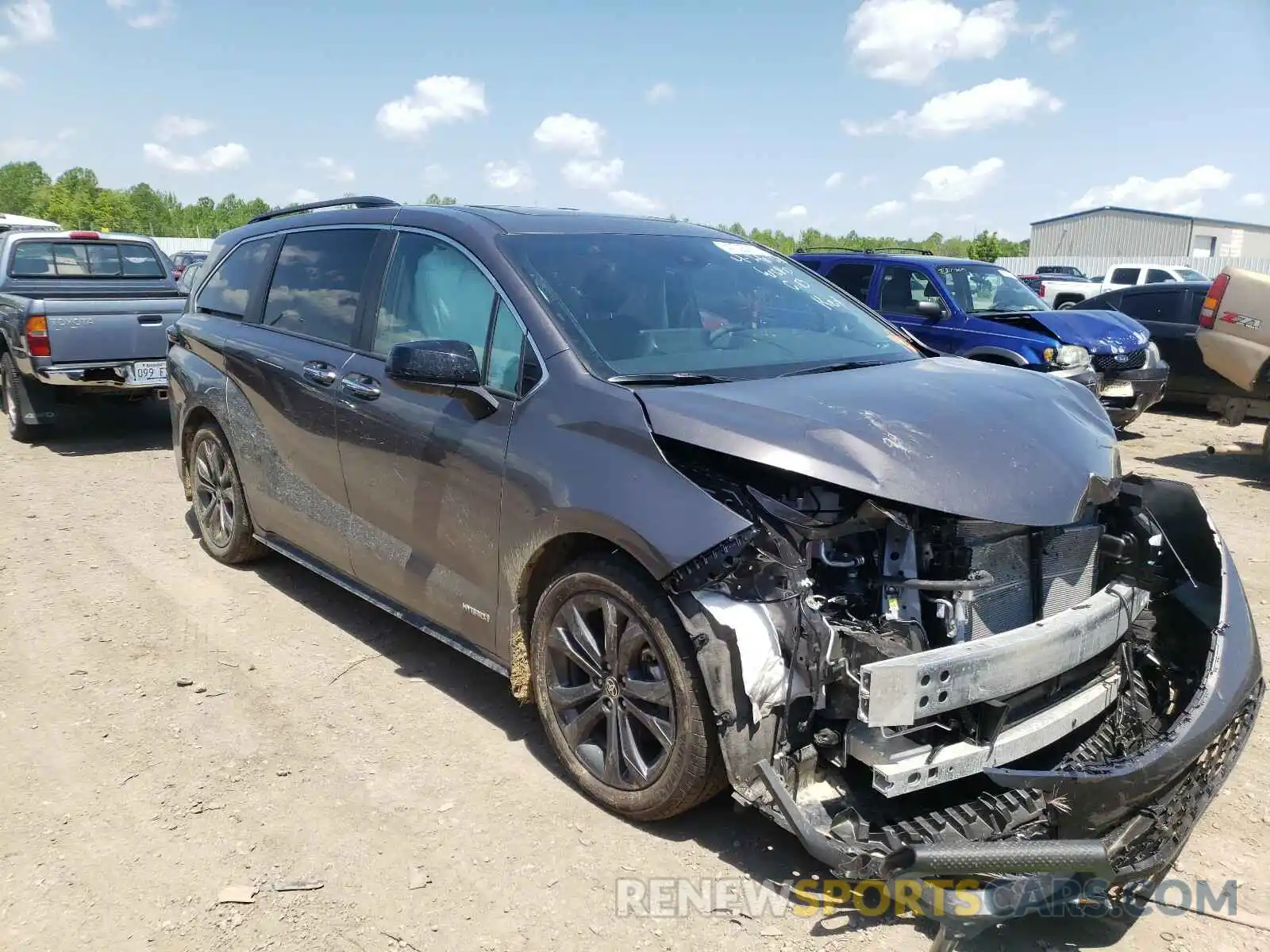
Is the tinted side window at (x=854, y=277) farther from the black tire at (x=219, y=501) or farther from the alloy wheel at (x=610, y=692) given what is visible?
the alloy wheel at (x=610, y=692)

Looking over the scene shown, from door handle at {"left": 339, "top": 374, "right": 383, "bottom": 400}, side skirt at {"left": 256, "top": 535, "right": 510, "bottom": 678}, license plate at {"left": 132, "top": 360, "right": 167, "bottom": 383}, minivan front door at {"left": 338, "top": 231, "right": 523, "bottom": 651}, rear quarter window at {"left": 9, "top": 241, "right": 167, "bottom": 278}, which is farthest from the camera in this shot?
rear quarter window at {"left": 9, "top": 241, "right": 167, "bottom": 278}

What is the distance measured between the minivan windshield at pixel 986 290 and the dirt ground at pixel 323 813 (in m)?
5.45

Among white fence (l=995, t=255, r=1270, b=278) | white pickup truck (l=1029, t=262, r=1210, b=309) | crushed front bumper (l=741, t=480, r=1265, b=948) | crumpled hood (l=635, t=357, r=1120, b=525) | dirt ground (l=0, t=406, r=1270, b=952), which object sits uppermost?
white fence (l=995, t=255, r=1270, b=278)

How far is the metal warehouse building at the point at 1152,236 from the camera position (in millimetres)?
52219

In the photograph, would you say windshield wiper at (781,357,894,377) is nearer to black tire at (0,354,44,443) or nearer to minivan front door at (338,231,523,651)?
minivan front door at (338,231,523,651)

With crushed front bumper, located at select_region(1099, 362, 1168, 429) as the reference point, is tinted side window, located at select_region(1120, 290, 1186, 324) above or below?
above

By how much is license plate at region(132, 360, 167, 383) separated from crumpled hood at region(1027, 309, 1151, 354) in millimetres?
8524

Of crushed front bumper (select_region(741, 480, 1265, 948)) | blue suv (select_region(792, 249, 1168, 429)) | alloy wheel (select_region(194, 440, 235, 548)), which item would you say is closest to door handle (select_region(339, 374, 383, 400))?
alloy wheel (select_region(194, 440, 235, 548))

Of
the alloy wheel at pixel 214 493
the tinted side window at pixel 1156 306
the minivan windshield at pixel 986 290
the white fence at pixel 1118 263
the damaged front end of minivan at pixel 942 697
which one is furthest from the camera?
the white fence at pixel 1118 263

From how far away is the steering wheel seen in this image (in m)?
3.68

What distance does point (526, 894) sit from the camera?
284 centimetres

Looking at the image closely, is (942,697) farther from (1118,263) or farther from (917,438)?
(1118,263)

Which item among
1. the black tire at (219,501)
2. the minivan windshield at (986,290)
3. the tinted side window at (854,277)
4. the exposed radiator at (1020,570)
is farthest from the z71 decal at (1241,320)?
the black tire at (219,501)

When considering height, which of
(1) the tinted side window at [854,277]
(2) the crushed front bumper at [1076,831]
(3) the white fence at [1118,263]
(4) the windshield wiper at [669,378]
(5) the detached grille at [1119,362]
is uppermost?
(3) the white fence at [1118,263]
